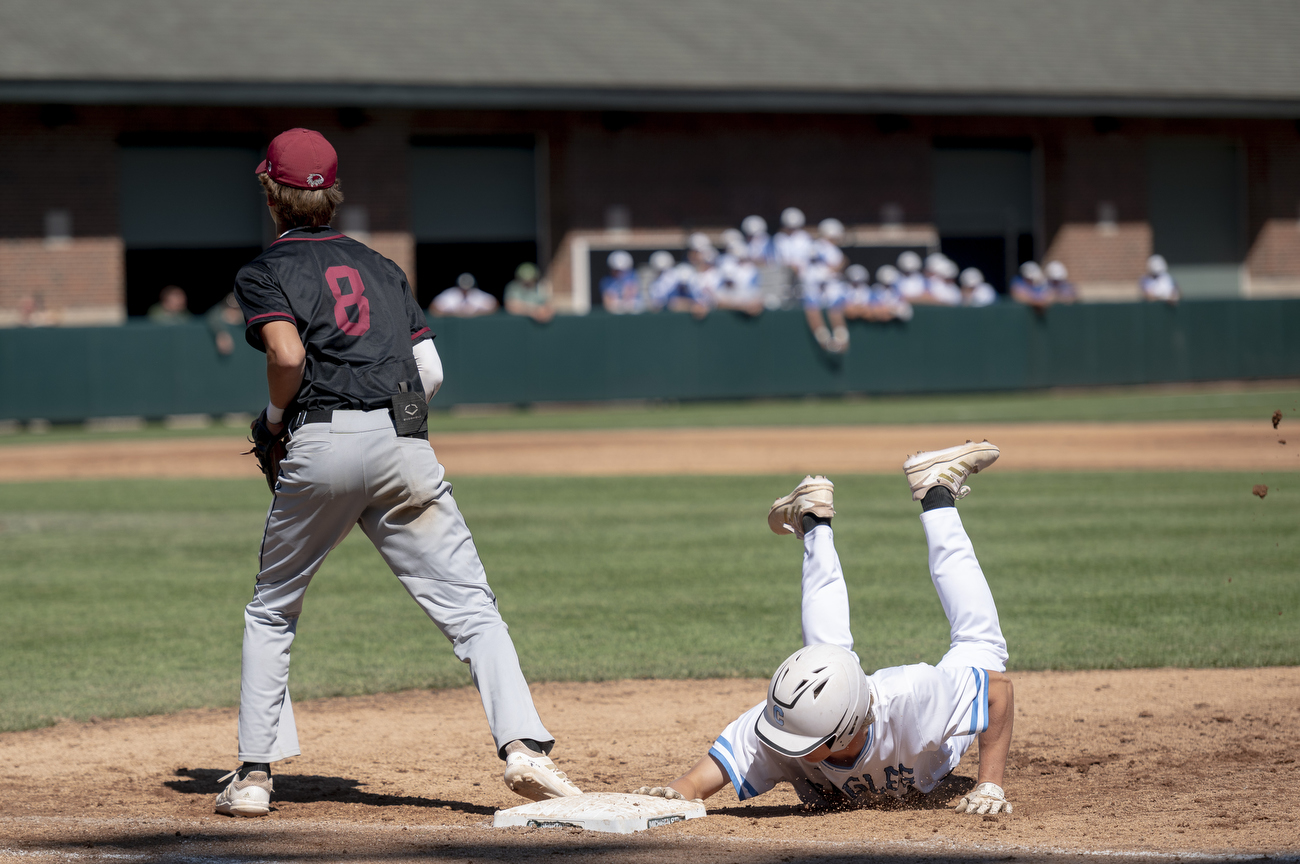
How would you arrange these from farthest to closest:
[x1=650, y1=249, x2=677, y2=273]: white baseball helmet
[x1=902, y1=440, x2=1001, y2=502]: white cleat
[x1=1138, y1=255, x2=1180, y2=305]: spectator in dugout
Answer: [x1=1138, y1=255, x2=1180, y2=305]: spectator in dugout → [x1=650, y1=249, x2=677, y2=273]: white baseball helmet → [x1=902, y1=440, x2=1001, y2=502]: white cleat

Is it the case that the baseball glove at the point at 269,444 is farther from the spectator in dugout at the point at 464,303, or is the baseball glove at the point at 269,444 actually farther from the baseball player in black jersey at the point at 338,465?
the spectator in dugout at the point at 464,303

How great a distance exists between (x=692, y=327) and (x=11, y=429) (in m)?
10.0

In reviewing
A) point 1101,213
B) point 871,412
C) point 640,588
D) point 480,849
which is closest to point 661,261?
point 871,412

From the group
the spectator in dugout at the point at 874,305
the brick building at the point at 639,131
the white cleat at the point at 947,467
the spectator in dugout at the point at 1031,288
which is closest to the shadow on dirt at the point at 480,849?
the white cleat at the point at 947,467

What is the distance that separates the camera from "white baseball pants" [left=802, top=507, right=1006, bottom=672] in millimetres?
4742

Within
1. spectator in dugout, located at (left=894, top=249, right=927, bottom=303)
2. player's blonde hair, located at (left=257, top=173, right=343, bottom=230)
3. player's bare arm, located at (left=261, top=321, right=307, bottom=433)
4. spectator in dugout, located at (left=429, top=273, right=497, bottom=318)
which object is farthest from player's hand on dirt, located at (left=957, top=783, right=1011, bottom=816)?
spectator in dugout, located at (left=894, top=249, right=927, bottom=303)

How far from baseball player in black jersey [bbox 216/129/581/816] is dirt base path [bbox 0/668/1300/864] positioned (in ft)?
1.10

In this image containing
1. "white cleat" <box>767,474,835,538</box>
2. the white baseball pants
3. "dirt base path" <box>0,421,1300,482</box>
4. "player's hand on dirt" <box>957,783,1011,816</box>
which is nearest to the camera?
"player's hand on dirt" <box>957,783,1011,816</box>

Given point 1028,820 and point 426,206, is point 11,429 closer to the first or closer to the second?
point 426,206

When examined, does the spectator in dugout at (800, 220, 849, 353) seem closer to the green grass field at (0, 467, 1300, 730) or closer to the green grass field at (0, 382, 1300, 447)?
the green grass field at (0, 382, 1300, 447)

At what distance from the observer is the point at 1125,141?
31000 millimetres

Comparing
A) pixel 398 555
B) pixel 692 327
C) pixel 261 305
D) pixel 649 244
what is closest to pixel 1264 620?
pixel 398 555

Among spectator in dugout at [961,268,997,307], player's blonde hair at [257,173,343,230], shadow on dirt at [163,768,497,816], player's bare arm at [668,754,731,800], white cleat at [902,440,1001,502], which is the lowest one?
shadow on dirt at [163,768,497,816]

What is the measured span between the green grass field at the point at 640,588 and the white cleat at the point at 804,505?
2.19 m
